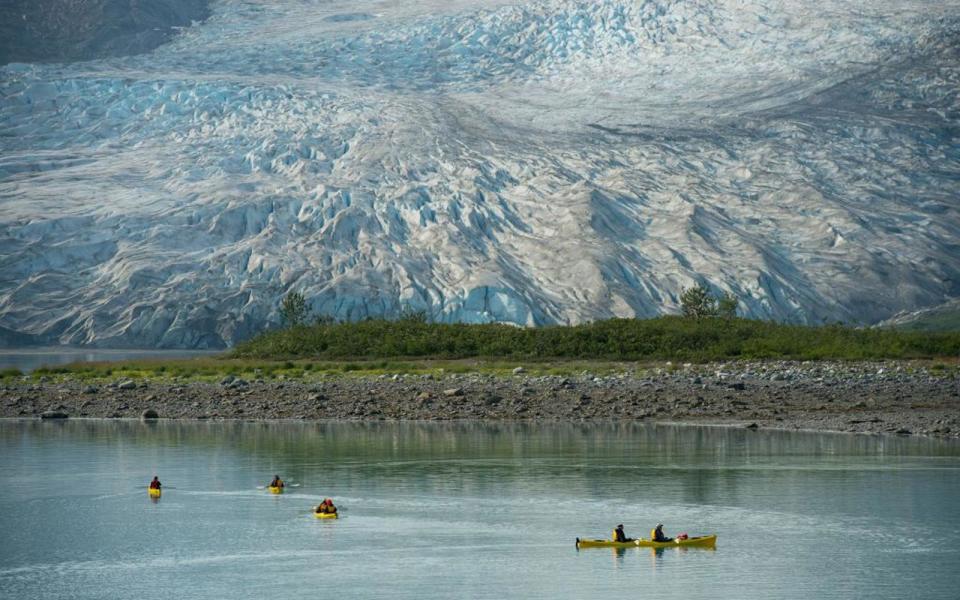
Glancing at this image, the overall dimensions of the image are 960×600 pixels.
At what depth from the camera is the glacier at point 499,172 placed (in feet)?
243

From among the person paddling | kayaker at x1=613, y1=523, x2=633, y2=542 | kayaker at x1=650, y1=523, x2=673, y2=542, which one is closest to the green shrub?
the person paddling

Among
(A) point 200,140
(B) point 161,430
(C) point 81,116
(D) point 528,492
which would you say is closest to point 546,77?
(A) point 200,140

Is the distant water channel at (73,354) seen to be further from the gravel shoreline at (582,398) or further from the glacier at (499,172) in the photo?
the gravel shoreline at (582,398)

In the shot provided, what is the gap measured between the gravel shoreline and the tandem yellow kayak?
40.5 ft

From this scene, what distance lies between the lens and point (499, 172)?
267 ft

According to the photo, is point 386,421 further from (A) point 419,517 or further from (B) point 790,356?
(B) point 790,356

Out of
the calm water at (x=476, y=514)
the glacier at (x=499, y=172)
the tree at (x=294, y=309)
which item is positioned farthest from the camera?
the glacier at (x=499, y=172)

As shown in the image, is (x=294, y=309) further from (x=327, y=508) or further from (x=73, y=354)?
(x=327, y=508)

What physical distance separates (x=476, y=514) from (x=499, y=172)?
201ft

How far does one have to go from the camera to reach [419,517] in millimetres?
20938

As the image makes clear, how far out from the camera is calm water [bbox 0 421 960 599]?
1672cm

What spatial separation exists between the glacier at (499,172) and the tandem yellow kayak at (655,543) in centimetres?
5107

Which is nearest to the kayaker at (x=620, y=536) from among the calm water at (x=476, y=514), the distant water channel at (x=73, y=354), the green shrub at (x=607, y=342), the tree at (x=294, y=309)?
the calm water at (x=476, y=514)

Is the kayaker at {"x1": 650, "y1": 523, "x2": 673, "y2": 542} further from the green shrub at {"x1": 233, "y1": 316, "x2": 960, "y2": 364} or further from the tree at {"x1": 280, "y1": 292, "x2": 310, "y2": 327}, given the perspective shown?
the tree at {"x1": 280, "y1": 292, "x2": 310, "y2": 327}
